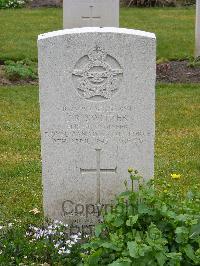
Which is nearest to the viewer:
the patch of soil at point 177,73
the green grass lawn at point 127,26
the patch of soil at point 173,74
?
the patch of soil at point 173,74

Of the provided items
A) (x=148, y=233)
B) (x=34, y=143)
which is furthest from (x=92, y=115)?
(x=34, y=143)

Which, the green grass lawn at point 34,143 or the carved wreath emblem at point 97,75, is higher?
the carved wreath emblem at point 97,75

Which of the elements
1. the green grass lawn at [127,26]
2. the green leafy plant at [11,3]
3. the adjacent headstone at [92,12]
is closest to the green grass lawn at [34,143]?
the adjacent headstone at [92,12]

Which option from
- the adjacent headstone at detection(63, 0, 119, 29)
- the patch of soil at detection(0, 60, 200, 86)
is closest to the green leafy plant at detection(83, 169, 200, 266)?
the patch of soil at detection(0, 60, 200, 86)

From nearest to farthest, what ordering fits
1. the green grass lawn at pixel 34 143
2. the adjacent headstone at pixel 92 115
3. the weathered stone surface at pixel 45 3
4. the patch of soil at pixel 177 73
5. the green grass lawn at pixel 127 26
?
the adjacent headstone at pixel 92 115 < the green grass lawn at pixel 34 143 < the patch of soil at pixel 177 73 < the green grass lawn at pixel 127 26 < the weathered stone surface at pixel 45 3

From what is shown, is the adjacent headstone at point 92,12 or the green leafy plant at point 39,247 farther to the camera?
the adjacent headstone at point 92,12

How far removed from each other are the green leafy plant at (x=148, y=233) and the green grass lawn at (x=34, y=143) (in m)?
1.17

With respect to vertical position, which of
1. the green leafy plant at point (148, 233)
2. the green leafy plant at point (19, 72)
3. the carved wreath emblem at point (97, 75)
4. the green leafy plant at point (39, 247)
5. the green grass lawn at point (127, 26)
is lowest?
the green leafy plant at point (39, 247)

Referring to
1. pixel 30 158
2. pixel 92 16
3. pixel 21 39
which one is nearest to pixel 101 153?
pixel 30 158

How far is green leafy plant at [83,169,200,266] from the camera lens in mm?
3947

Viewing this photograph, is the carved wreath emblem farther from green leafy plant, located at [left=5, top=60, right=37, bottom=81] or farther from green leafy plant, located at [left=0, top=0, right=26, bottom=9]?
green leafy plant, located at [left=0, top=0, right=26, bottom=9]

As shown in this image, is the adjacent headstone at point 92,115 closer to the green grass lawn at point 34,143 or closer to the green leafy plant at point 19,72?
the green grass lawn at point 34,143

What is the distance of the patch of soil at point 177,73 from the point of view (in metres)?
10.7

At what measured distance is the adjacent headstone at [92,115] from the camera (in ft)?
16.0
